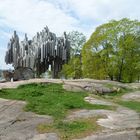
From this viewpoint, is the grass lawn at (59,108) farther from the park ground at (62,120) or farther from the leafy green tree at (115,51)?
the leafy green tree at (115,51)

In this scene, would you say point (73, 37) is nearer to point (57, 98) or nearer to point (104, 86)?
point (104, 86)

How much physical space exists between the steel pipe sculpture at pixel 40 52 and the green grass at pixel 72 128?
22.3 meters

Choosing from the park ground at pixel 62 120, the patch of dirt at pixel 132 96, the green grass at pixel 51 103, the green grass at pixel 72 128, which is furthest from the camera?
the patch of dirt at pixel 132 96

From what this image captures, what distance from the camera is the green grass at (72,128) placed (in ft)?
32.1

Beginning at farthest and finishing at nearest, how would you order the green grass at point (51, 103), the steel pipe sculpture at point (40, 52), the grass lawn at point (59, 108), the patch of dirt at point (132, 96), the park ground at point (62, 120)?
the steel pipe sculpture at point (40, 52) → the patch of dirt at point (132, 96) → the green grass at point (51, 103) → the grass lawn at point (59, 108) → the park ground at point (62, 120)

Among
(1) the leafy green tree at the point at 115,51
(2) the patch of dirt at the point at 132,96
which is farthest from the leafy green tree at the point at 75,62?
(2) the patch of dirt at the point at 132,96

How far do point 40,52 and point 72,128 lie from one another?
924 inches

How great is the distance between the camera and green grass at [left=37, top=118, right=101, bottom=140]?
9.79 m

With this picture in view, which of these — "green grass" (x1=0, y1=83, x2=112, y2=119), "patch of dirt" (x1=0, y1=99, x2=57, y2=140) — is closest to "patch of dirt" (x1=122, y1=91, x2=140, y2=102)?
"green grass" (x1=0, y1=83, x2=112, y2=119)

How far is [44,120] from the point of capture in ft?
37.9

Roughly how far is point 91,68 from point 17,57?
41.9ft

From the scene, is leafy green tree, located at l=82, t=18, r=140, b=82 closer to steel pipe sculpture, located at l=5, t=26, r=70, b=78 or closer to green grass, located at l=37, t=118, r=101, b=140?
steel pipe sculpture, located at l=5, t=26, r=70, b=78

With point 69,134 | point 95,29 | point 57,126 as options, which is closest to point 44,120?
point 57,126

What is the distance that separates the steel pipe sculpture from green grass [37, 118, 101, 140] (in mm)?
22302
